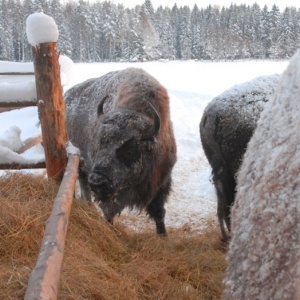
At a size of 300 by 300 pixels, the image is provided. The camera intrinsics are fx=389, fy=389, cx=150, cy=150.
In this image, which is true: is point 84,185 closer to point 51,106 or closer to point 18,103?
point 18,103

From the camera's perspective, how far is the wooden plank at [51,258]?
4.55 ft

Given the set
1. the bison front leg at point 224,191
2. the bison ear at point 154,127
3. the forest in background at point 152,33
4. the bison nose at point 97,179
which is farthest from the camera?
the forest in background at point 152,33

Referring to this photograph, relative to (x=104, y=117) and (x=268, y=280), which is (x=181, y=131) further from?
(x=268, y=280)

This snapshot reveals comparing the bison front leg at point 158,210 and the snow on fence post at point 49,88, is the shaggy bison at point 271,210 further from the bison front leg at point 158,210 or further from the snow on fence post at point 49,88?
the bison front leg at point 158,210

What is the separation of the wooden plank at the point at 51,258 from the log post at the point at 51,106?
2.79 feet

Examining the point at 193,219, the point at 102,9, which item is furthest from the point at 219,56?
the point at 193,219

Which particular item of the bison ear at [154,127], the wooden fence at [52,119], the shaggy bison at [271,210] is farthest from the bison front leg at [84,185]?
the shaggy bison at [271,210]

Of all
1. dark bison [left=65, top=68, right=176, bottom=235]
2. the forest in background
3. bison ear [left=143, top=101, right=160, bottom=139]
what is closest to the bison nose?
dark bison [left=65, top=68, right=176, bottom=235]

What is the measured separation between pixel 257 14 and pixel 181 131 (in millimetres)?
67629

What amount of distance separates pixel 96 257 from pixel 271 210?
211 centimetres

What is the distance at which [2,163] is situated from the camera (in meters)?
3.43

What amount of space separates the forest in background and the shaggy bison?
60224mm

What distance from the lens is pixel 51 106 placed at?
3.30 metres

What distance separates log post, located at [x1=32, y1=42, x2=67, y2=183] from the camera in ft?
10.4
